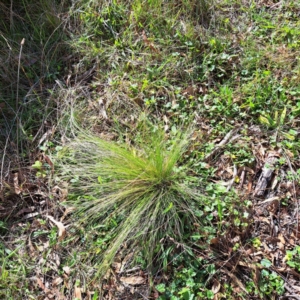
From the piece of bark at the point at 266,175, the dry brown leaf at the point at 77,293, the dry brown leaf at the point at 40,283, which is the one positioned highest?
the piece of bark at the point at 266,175

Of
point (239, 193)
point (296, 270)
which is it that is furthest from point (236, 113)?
point (296, 270)

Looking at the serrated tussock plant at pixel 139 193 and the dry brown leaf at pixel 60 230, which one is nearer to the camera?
the serrated tussock plant at pixel 139 193

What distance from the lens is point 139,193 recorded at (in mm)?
2182

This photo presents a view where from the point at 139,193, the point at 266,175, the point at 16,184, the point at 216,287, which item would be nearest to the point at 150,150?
the point at 139,193

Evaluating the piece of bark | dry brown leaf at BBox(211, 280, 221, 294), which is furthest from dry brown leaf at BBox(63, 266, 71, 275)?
the piece of bark

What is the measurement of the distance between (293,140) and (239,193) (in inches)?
21.1

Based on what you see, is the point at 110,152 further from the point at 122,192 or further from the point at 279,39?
the point at 279,39

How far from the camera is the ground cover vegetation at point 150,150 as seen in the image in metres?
2.08

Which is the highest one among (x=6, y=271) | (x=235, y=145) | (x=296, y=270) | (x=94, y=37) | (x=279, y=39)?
(x=279, y=39)

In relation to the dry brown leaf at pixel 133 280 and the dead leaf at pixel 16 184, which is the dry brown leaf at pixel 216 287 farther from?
the dead leaf at pixel 16 184

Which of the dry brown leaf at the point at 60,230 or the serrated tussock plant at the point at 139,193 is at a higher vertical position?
the serrated tussock plant at the point at 139,193

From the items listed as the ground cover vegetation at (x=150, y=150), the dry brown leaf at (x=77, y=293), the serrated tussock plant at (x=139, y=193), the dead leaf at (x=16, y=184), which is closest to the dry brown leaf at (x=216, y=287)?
the ground cover vegetation at (x=150, y=150)

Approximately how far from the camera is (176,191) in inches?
87.3

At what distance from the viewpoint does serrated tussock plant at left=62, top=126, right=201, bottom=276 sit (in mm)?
2100
